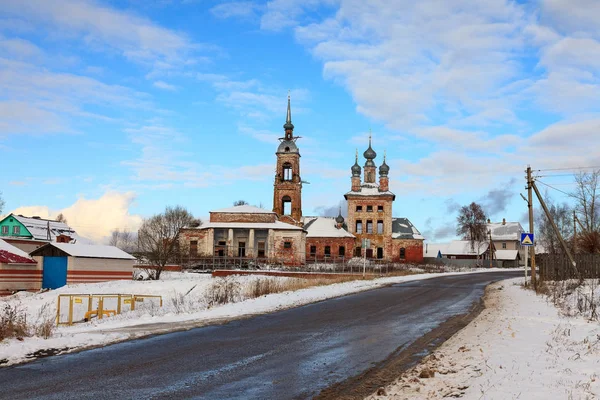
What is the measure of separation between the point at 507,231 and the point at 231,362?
113141mm

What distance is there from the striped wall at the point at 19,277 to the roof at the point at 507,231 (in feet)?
294

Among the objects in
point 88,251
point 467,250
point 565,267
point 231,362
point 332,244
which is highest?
point 332,244

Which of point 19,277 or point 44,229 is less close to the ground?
point 44,229

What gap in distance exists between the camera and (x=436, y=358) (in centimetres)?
962

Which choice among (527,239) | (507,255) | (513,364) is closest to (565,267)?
(527,239)

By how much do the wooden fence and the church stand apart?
32.5 metres

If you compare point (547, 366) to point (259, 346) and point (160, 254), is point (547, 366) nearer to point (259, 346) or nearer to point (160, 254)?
point (259, 346)

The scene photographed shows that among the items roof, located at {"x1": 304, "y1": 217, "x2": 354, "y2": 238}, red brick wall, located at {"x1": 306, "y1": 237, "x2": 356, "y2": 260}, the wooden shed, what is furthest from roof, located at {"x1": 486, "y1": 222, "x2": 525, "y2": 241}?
the wooden shed

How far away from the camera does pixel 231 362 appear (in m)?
9.51

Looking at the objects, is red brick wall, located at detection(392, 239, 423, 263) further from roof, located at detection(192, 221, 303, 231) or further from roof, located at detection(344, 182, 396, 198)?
roof, located at detection(192, 221, 303, 231)

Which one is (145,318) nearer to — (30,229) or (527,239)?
(527,239)

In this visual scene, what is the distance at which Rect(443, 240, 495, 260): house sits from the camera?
9988 centimetres

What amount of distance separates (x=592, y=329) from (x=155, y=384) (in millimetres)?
9126

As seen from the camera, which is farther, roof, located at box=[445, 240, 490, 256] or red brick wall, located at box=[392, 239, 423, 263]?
roof, located at box=[445, 240, 490, 256]
